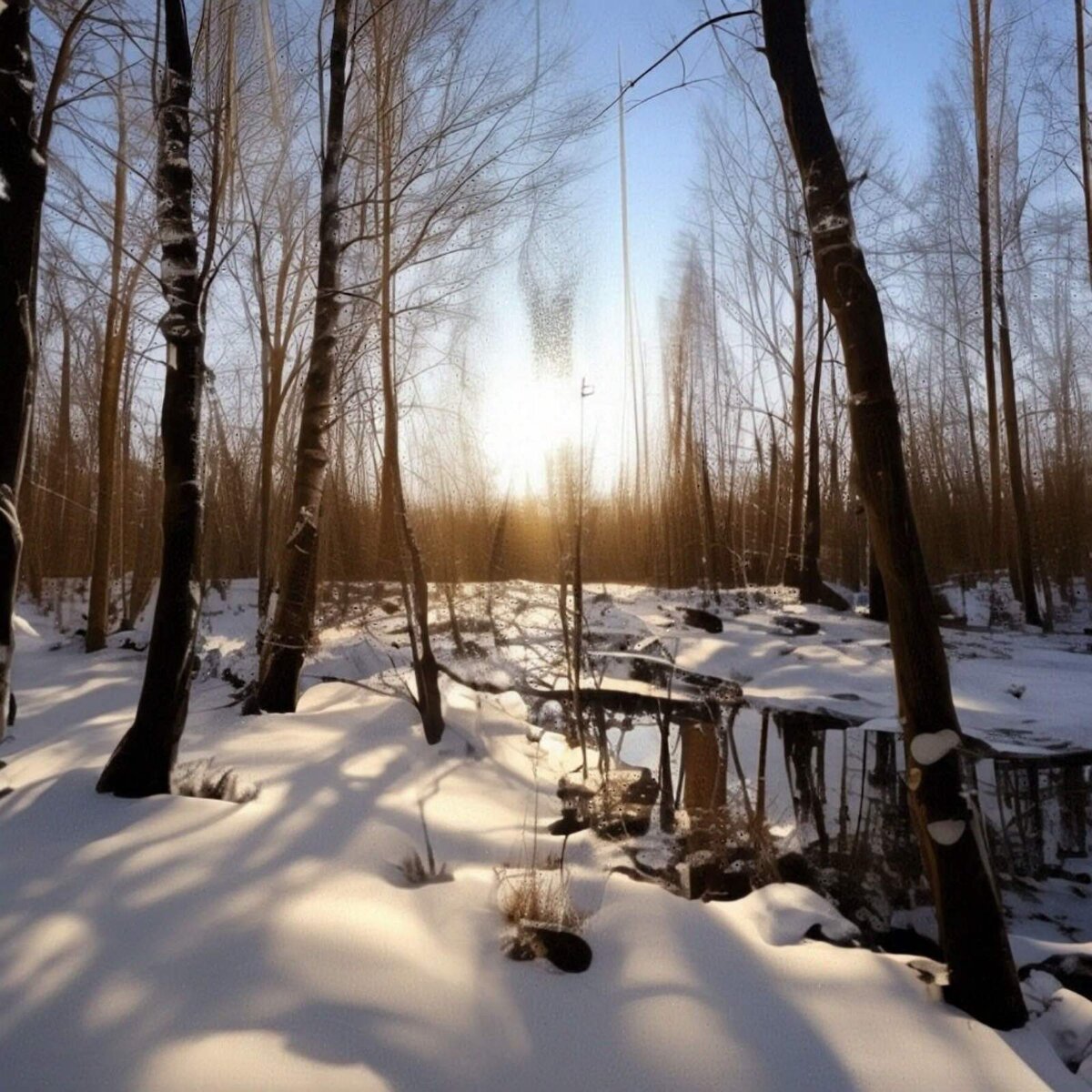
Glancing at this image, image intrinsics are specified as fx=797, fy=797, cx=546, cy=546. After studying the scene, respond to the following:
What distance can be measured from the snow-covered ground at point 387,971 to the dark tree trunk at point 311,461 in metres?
1.52

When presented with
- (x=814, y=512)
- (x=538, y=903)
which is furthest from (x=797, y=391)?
(x=538, y=903)

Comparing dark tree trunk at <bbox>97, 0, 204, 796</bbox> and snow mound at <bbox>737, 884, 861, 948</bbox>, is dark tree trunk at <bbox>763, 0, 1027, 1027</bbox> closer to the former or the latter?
snow mound at <bbox>737, 884, 861, 948</bbox>

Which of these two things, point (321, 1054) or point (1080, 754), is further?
point (1080, 754)

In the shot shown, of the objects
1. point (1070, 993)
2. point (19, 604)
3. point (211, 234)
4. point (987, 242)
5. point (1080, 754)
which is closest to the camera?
point (1070, 993)

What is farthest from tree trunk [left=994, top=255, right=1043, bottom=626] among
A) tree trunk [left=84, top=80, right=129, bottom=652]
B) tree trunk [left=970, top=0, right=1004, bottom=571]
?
tree trunk [left=84, top=80, right=129, bottom=652]

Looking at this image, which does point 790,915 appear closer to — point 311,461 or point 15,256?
point 15,256

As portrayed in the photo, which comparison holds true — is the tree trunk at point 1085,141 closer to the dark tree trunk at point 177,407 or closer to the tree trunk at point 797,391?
the tree trunk at point 797,391

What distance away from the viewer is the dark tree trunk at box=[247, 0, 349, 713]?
5910 millimetres

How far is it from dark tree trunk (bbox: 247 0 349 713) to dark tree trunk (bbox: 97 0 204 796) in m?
1.92

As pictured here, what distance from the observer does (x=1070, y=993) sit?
2744 millimetres

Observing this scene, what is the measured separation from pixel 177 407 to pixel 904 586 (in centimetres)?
335

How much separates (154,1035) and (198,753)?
9.88 ft

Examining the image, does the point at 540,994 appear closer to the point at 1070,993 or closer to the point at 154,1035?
the point at 154,1035

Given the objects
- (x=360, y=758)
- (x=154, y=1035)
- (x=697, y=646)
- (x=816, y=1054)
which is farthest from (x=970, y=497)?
(x=154, y=1035)
